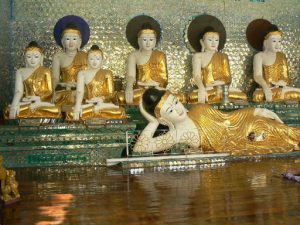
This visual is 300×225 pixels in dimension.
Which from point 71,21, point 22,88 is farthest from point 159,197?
point 71,21

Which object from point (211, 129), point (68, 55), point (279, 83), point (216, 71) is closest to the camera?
point (211, 129)

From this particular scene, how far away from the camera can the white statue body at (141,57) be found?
669 cm

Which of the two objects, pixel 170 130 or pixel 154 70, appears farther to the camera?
pixel 154 70

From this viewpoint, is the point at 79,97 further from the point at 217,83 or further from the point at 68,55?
the point at 217,83

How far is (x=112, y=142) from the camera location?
5.29 metres

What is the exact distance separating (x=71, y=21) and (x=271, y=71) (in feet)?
10.9

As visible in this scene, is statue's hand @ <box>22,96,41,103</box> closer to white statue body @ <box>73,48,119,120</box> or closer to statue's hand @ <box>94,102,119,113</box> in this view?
white statue body @ <box>73,48,119,120</box>

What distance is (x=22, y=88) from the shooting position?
5.86 m

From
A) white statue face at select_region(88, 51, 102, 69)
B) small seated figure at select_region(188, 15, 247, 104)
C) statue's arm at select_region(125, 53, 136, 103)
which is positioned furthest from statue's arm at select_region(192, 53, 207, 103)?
white statue face at select_region(88, 51, 102, 69)

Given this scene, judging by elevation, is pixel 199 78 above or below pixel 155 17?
below

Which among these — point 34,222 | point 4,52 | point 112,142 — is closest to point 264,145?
point 112,142

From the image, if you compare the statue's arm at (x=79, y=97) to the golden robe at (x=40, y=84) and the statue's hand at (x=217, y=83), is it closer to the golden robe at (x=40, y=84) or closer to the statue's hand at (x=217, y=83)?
the golden robe at (x=40, y=84)

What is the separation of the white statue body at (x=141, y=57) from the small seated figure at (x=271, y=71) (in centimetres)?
167

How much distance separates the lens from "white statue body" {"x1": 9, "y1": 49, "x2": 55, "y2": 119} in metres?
5.52
